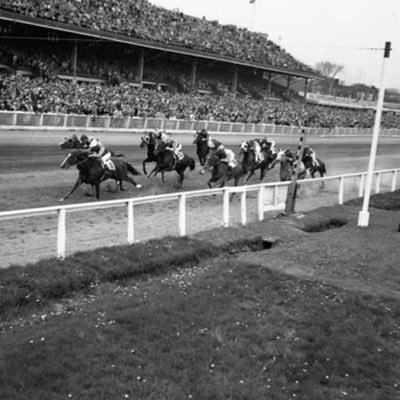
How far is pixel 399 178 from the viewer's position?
2128 centimetres

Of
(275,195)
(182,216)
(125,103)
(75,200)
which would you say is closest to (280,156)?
(275,195)

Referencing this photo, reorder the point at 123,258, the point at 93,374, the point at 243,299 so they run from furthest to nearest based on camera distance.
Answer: the point at 123,258 → the point at 243,299 → the point at 93,374

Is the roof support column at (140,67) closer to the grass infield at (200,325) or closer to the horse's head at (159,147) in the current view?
the horse's head at (159,147)

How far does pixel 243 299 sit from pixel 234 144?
23381mm

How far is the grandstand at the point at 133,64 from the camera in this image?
27.8 m

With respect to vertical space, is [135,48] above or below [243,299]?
above

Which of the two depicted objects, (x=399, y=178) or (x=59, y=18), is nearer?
(x=399, y=178)

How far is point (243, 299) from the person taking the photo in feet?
21.0

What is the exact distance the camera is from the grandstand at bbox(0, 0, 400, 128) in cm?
2783

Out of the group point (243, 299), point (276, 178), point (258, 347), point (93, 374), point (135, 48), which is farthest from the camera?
point (135, 48)

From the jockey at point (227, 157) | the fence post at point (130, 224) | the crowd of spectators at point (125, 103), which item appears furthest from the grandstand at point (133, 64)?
the fence post at point (130, 224)

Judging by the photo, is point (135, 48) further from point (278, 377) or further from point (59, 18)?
point (278, 377)

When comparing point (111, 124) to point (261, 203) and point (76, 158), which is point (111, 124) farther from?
point (261, 203)

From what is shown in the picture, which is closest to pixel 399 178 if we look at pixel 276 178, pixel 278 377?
pixel 276 178
